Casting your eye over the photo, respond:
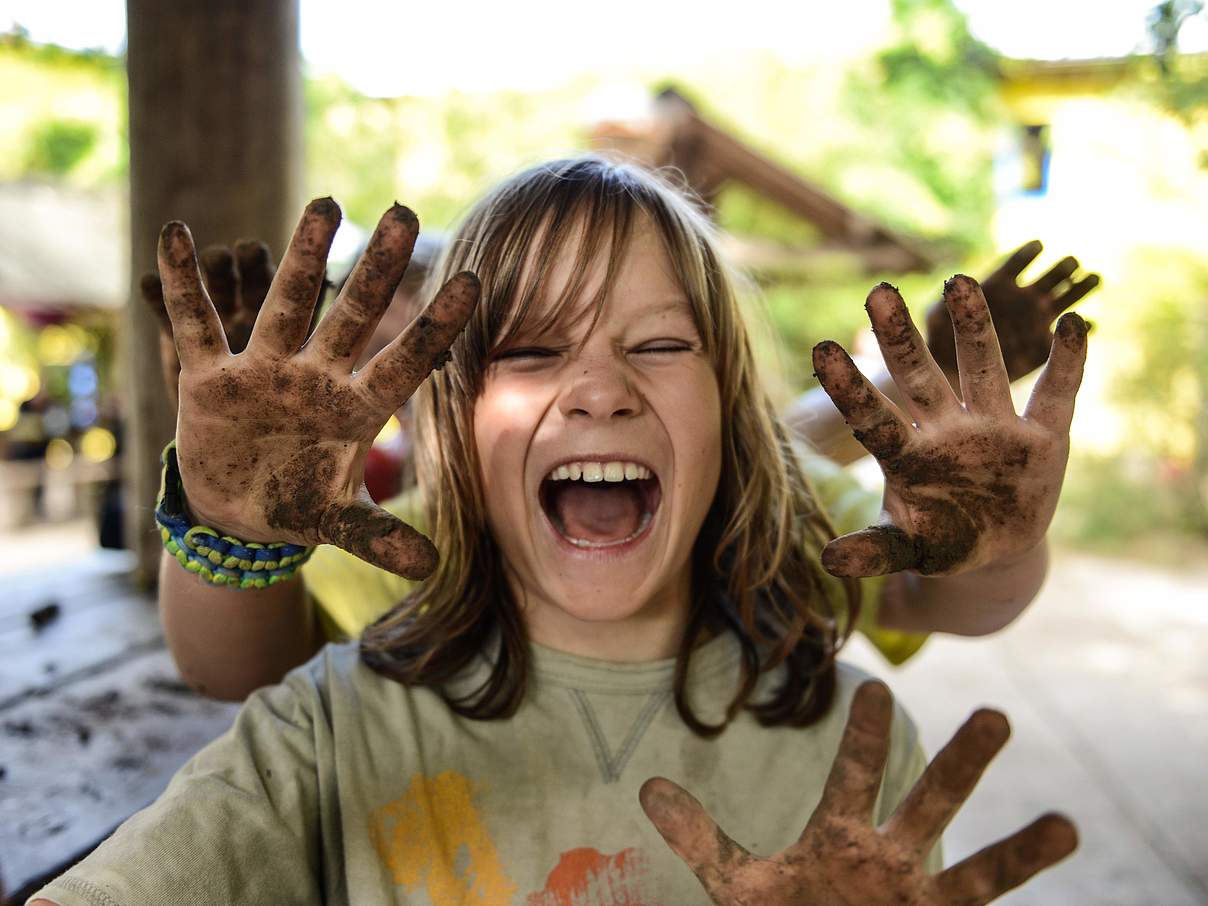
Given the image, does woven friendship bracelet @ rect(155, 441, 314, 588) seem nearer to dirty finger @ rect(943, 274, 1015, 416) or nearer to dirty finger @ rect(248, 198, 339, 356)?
dirty finger @ rect(248, 198, 339, 356)

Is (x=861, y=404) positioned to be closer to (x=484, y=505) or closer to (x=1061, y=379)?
(x=1061, y=379)

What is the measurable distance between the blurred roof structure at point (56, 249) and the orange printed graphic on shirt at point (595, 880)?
27.1 ft

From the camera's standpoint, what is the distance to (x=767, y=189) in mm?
6371

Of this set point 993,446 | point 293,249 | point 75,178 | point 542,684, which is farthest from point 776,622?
point 75,178

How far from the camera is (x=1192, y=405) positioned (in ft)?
28.3

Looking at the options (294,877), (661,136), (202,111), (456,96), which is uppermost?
(456,96)

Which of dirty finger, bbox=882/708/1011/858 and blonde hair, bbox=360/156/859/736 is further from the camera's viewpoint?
blonde hair, bbox=360/156/859/736

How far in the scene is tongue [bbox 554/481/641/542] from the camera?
1287mm

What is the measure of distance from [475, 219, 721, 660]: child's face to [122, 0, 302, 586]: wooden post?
3.89ft

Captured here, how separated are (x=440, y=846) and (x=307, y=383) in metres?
0.53

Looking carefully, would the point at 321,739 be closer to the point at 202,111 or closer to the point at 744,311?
the point at 744,311

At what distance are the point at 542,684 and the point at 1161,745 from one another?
3681 mm

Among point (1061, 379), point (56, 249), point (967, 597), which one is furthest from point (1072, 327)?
point (56, 249)

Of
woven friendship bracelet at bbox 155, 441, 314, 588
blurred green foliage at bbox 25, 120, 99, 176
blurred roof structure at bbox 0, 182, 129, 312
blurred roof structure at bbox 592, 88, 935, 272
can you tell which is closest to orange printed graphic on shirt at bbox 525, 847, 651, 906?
woven friendship bracelet at bbox 155, 441, 314, 588
